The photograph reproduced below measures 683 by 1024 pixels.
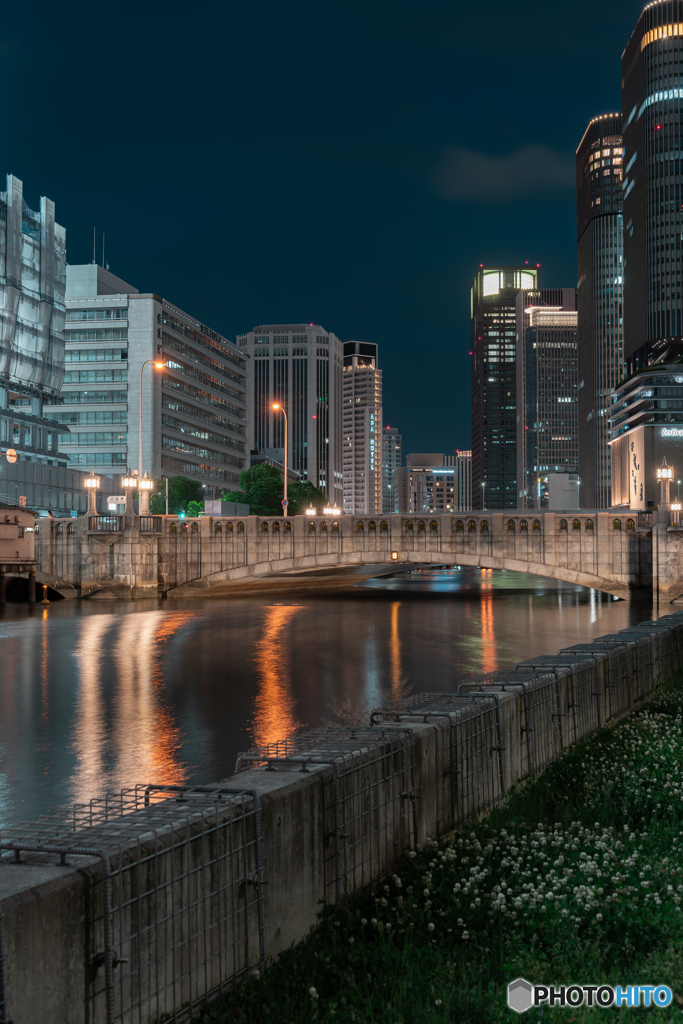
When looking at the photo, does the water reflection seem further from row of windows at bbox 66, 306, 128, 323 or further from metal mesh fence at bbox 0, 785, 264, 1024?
row of windows at bbox 66, 306, 128, 323

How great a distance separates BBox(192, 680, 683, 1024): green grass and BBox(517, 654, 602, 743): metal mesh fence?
3423 millimetres

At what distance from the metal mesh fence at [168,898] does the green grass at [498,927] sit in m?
0.31

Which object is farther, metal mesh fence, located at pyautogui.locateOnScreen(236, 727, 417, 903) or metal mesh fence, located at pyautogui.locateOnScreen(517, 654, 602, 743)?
metal mesh fence, located at pyautogui.locateOnScreen(517, 654, 602, 743)

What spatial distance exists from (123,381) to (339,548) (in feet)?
233

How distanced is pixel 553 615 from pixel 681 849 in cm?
4425

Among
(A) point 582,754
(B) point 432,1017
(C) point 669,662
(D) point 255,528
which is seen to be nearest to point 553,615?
(D) point 255,528

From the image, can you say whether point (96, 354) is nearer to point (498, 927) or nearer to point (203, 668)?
point (203, 668)

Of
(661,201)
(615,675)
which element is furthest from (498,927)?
(661,201)

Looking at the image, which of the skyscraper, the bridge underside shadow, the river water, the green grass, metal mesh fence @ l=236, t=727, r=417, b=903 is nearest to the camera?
the green grass

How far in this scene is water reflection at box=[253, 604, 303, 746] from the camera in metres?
21.8

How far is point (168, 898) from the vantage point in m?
5.41

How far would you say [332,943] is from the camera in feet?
21.5

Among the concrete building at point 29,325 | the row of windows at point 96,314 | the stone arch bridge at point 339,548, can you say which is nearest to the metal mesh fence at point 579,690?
the stone arch bridge at point 339,548

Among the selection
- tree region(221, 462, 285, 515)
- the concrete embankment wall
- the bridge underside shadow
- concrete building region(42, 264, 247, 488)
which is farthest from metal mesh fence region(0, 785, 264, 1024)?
tree region(221, 462, 285, 515)
